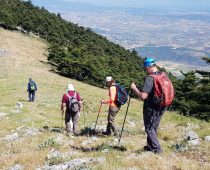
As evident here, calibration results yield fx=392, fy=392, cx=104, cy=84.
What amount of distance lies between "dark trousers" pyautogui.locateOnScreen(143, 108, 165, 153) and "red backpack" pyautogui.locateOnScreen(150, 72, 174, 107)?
443mm

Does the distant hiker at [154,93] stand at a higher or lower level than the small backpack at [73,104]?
higher

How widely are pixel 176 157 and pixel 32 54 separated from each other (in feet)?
224

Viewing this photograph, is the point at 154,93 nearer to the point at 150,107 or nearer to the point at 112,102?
the point at 150,107

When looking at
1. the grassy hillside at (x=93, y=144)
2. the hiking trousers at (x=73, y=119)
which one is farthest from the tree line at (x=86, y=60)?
the hiking trousers at (x=73, y=119)

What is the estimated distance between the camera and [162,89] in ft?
30.5

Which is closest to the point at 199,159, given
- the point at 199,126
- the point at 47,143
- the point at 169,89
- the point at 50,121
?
the point at 169,89

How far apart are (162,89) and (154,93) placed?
0.26m

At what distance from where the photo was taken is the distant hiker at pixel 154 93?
30.5ft

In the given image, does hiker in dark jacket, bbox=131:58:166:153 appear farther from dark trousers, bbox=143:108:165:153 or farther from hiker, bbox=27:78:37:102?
hiker, bbox=27:78:37:102

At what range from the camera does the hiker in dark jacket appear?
9.30m

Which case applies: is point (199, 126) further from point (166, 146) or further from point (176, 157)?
point (176, 157)

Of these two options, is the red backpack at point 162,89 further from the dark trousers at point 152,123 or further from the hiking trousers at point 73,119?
the hiking trousers at point 73,119

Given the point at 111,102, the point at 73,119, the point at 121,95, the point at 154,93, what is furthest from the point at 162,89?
the point at 73,119

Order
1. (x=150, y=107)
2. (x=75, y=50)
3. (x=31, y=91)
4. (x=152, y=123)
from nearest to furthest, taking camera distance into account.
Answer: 1. (x=150, y=107)
2. (x=152, y=123)
3. (x=31, y=91)
4. (x=75, y=50)
